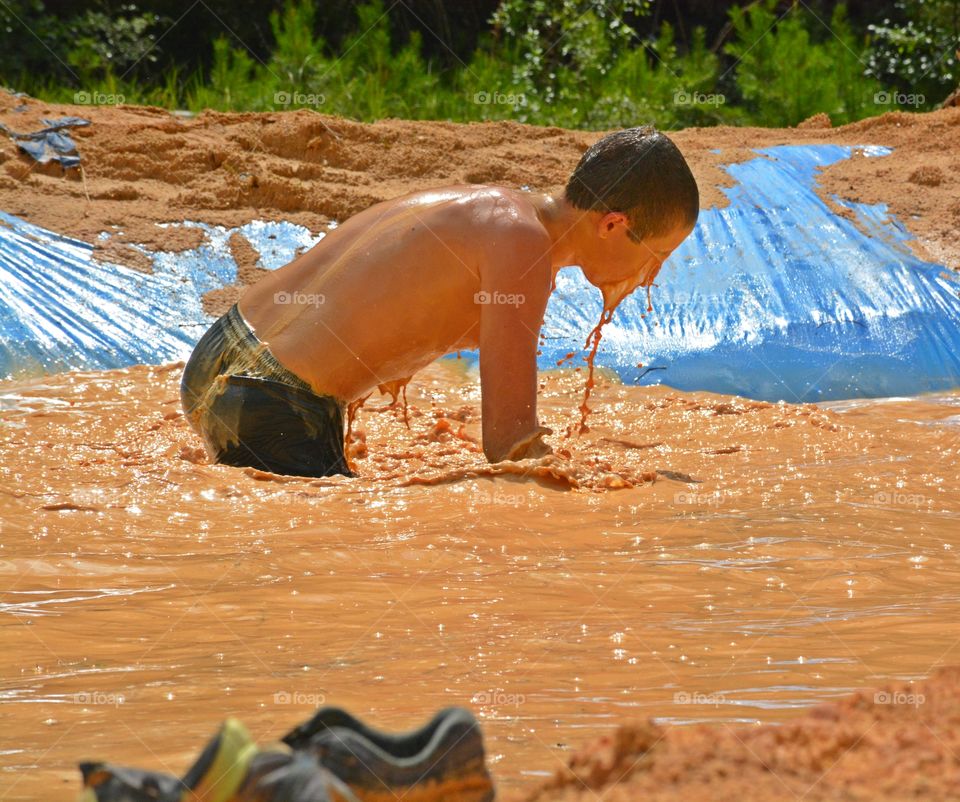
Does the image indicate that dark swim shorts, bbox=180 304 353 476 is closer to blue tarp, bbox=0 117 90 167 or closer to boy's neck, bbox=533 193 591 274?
boy's neck, bbox=533 193 591 274

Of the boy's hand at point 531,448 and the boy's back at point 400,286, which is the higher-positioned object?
the boy's back at point 400,286

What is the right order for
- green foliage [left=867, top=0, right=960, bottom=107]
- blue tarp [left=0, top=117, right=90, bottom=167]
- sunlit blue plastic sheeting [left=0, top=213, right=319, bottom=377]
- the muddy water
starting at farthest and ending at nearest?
green foliage [left=867, top=0, right=960, bottom=107] < blue tarp [left=0, top=117, right=90, bottom=167] < sunlit blue plastic sheeting [left=0, top=213, right=319, bottom=377] < the muddy water

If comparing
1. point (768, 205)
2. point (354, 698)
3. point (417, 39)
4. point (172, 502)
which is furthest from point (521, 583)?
point (417, 39)

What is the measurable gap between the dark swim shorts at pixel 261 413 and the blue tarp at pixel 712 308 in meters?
1.74

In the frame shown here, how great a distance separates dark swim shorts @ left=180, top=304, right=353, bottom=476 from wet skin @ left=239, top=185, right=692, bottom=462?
0.04m

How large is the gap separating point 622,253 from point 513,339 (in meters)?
0.36

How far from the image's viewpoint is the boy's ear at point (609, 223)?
303 cm

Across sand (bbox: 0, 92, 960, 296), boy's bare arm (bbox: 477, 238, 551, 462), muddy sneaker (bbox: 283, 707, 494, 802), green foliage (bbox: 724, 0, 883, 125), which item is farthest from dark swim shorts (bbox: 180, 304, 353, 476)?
green foliage (bbox: 724, 0, 883, 125)

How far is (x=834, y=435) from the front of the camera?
3.81 m

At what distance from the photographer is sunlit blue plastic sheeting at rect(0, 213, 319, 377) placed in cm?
481

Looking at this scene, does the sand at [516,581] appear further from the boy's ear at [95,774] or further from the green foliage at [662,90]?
the green foliage at [662,90]

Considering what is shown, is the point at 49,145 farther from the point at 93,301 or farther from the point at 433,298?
the point at 433,298

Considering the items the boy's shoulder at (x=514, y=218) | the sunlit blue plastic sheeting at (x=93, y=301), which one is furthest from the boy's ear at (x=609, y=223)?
the sunlit blue plastic sheeting at (x=93, y=301)

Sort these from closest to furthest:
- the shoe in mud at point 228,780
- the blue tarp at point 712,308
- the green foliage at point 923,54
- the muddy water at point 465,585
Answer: the shoe in mud at point 228,780 → the muddy water at point 465,585 → the blue tarp at point 712,308 → the green foliage at point 923,54
